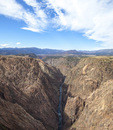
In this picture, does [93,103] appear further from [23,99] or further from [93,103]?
[23,99]

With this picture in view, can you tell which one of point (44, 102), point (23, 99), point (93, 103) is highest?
point (23, 99)

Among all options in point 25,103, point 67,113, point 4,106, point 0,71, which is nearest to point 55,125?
point 67,113

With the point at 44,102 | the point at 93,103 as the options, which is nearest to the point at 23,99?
the point at 44,102

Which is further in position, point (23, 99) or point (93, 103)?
point (23, 99)

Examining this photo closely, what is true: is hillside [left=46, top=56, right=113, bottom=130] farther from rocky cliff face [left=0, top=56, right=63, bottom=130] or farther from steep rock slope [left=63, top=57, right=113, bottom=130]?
rocky cliff face [left=0, top=56, right=63, bottom=130]

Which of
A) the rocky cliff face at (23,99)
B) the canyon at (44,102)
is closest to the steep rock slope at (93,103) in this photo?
the canyon at (44,102)

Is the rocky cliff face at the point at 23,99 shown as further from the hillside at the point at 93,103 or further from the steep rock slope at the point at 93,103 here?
the steep rock slope at the point at 93,103

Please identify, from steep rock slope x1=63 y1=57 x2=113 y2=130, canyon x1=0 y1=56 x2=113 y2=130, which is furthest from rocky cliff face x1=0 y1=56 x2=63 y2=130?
steep rock slope x1=63 y1=57 x2=113 y2=130

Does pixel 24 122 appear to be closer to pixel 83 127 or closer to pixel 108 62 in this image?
pixel 83 127
